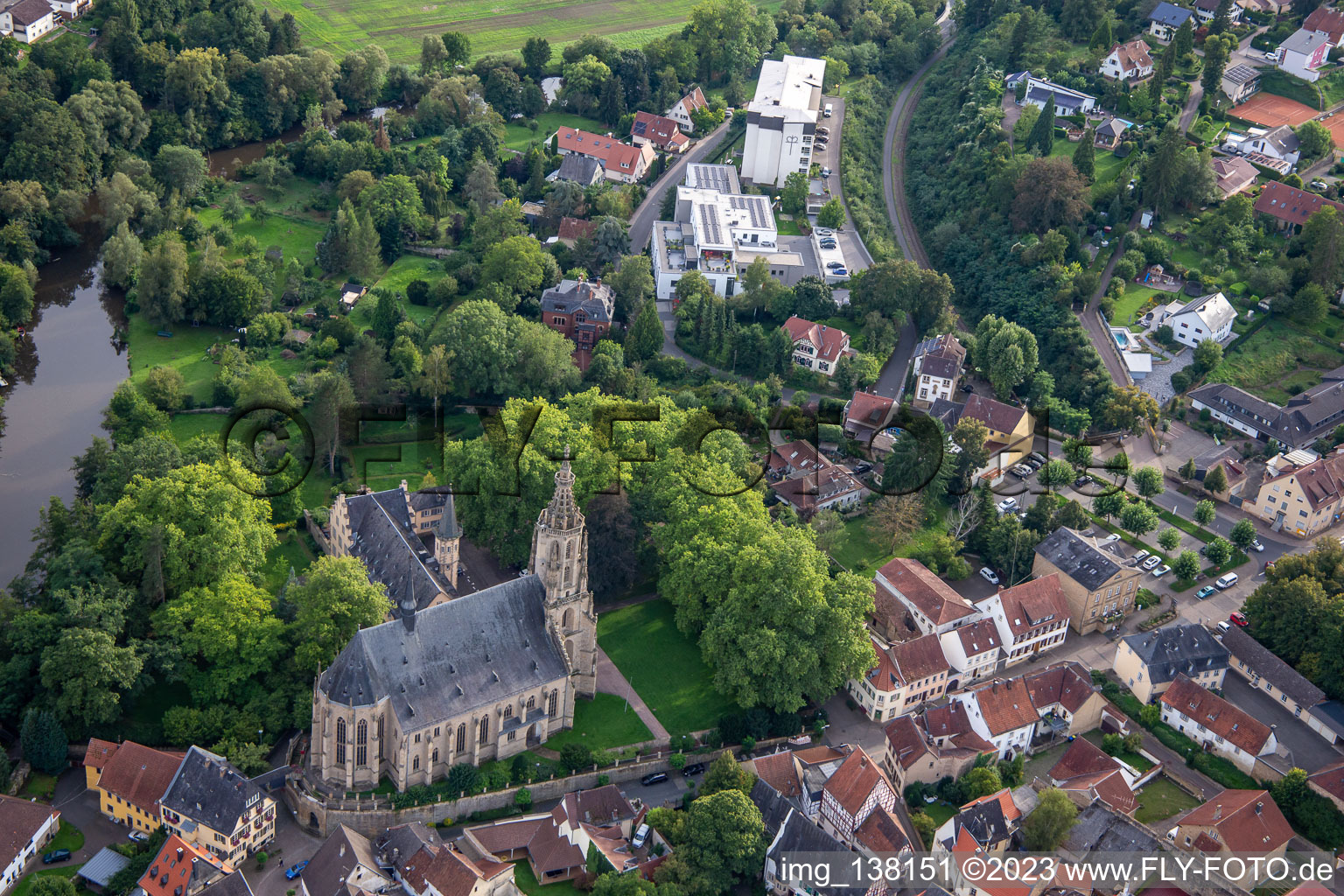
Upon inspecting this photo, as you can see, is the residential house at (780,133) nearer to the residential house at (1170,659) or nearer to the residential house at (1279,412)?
the residential house at (1279,412)

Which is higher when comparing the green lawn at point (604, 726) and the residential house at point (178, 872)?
the residential house at point (178, 872)

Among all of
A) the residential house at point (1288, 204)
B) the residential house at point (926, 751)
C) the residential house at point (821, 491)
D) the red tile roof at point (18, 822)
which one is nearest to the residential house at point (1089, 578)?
the residential house at point (821, 491)

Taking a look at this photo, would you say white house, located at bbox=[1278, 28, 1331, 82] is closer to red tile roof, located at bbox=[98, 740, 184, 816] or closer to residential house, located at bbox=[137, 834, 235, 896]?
red tile roof, located at bbox=[98, 740, 184, 816]

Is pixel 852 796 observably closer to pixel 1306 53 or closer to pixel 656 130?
pixel 656 130

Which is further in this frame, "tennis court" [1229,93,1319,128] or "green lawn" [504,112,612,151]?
"green lawn" [504,112,612,151]

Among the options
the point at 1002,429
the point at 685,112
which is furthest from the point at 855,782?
the point at 685,112

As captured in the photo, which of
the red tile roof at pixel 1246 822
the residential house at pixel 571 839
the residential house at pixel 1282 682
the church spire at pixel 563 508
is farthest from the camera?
the residential house at pixel 1282 682

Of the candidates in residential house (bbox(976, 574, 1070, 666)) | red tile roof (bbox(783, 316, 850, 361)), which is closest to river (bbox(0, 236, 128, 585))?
red tile roof (bbox(783, 316, 850, 361))
